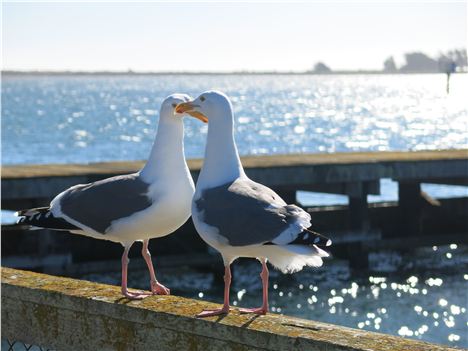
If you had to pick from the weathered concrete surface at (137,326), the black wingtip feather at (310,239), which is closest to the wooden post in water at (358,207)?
the weathered concrete surface at (137,326)

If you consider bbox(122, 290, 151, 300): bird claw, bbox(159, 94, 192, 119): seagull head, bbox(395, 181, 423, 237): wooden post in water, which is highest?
bbox(159, 94, 192, 119): seagull head

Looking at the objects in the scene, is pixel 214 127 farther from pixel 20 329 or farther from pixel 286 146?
pixel 286 146

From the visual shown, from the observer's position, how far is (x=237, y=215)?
4.77m

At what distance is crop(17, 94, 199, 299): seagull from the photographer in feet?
17.7

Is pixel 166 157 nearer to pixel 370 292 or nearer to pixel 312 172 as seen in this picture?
pixel 312 172

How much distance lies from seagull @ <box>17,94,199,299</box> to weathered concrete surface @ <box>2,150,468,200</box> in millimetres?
9432

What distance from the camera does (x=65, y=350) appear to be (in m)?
4.53

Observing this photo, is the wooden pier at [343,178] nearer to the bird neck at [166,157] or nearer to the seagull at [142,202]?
the seagull at [142,202]

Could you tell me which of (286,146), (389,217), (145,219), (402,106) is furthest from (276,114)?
(145,219)

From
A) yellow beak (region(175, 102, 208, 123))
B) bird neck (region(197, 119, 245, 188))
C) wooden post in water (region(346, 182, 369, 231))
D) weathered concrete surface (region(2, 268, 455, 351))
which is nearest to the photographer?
weathered concrete surface (region(2, 268, 455, 351))

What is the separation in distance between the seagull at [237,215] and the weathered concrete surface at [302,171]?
34.0 feet

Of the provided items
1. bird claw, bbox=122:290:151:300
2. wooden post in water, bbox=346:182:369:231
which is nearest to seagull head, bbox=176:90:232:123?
bird claw, bbox=122:290:151:300

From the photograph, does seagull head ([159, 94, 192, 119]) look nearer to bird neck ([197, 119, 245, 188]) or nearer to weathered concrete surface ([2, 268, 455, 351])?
bird neck ([197, 119, 245, 188])

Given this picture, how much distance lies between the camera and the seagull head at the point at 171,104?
557 cm
